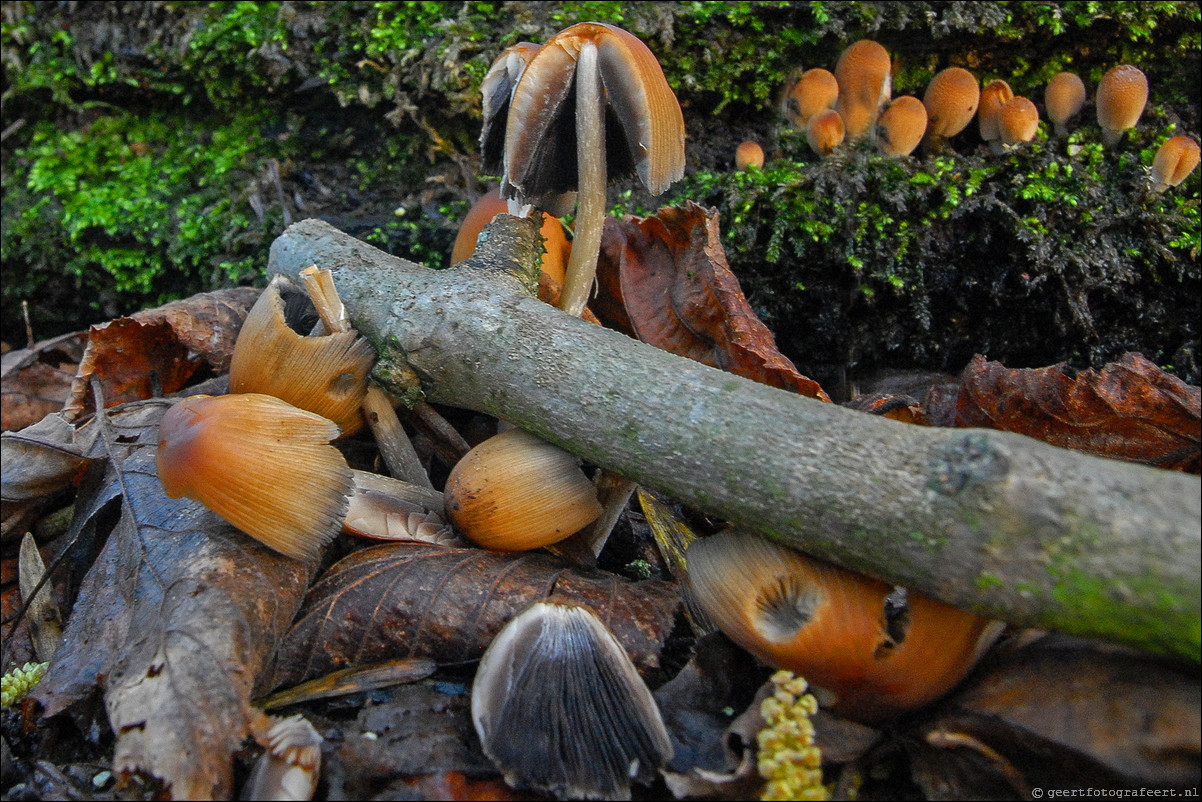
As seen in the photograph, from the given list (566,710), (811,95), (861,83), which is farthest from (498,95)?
(566,710)

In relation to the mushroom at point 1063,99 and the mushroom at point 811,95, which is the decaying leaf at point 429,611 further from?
the mushroom at point 1063,99

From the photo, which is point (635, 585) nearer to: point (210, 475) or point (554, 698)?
point (554, 698)

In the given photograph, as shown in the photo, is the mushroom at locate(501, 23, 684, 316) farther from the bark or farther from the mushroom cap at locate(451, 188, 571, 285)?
the bark

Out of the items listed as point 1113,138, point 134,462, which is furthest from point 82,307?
point 1113,138

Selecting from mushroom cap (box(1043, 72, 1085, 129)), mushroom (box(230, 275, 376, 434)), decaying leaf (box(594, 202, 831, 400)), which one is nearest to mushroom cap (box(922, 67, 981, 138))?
mushroom cap (box(1043, 72, 1085, 129))

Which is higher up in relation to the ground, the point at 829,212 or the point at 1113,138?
the point at 1113,138

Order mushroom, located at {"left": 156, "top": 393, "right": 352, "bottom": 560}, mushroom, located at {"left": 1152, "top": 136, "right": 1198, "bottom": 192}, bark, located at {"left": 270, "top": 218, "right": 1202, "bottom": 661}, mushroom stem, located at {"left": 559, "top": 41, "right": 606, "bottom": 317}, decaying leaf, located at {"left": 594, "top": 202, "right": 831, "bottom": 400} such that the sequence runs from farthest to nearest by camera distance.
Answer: mushroom, located at {"left": 1152, "top": 136, "right": 1198, "bottom": 192} → decaying leaf, located at {"left": 594, "top": 202, "right": 831, "bottom": 400} → mushroom stem, located at {"left": 559, "top": 41, "right": 606, "bottom": 317} → mushroom, located at {"left": 156, "top": 393, "right": 352, "bottom": 560} → bark, located at {"left": 270, "top": 218, "right": 1202, "bottom": 661}
